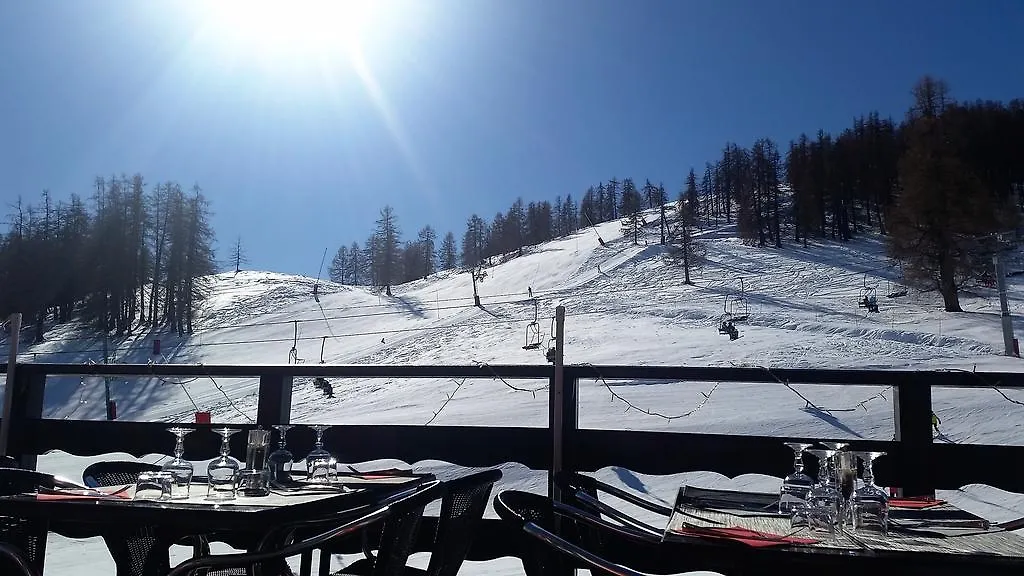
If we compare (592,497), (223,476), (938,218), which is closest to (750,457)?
(592,497)

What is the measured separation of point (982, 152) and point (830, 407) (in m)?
64.6

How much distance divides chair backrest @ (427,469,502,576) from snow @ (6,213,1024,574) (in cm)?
164

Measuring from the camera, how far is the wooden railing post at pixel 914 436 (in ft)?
12.4

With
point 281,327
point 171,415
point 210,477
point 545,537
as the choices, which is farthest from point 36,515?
point 281,327

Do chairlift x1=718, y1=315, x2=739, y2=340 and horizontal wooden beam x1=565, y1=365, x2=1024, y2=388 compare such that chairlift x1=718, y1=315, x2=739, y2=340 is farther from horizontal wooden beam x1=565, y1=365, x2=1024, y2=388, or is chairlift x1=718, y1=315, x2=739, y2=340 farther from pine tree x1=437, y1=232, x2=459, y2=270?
pine tree x1=437, y1=232, x2=459, y2=270

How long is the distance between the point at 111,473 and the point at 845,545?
3340 mm

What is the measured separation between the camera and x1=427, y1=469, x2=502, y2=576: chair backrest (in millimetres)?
2581

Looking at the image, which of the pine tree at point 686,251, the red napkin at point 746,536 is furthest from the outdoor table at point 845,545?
the pine tree at point 686,251

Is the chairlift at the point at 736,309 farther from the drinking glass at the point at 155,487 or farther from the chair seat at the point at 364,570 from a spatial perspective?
the drinking glass at the point at 155,487

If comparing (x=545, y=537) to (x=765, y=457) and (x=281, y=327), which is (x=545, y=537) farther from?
(x=281, y=327)

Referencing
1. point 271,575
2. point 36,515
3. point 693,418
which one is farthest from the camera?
point 693,418

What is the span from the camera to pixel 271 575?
238 centimetres

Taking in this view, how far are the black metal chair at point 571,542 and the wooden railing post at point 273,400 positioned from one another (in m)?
2.14

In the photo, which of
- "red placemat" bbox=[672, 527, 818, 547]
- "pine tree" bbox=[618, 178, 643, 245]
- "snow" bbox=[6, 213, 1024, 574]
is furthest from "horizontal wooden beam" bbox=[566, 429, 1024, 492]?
"pine tree" bbox=[618, 178, 643, 245]
